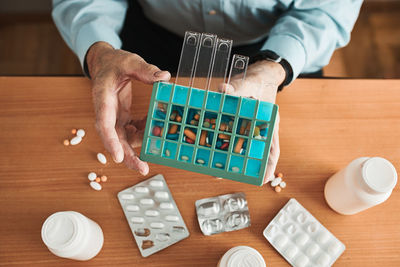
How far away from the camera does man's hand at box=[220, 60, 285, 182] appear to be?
2.55 ft

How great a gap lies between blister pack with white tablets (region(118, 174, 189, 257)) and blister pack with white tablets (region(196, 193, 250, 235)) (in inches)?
2.1

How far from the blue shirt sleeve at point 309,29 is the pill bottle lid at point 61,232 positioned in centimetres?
68

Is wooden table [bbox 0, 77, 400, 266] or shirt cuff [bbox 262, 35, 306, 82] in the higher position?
shirt cuff [bbox 262, 35, 306, 82]

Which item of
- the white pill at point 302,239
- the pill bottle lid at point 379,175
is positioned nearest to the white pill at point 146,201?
the white pill at point 302,239

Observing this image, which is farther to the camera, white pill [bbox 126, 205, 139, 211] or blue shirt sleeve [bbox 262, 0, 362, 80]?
blue shirt sleeve [bbox 262, 0, 362, 80]

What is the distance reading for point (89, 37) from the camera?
0.93 meters

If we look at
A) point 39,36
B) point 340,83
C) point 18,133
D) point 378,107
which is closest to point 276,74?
point 340,83

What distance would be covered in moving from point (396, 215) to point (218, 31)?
77cm

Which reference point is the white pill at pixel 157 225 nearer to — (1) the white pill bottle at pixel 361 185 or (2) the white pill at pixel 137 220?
(2) the white pill at pixel 137 220

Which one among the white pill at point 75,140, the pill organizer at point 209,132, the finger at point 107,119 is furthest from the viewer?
the white pill at point 75,140

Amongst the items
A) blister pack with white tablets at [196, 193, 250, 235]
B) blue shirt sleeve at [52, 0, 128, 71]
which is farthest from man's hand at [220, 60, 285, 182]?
blue shirt sleeve at [52, 0, 128, 71]

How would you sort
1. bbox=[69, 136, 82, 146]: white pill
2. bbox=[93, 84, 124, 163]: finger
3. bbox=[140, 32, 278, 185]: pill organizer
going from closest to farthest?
bbox=[140, 32, 278, 185]: pill organizer < bbox=[93, 84, 124, 163]: finger < bbox=[69, 136, 82, 146]: white pill

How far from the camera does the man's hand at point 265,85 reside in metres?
0.78

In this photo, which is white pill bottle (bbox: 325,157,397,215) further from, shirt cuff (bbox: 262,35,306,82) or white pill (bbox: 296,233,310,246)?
shirt cuff (bbox: 262,35,306,82)
